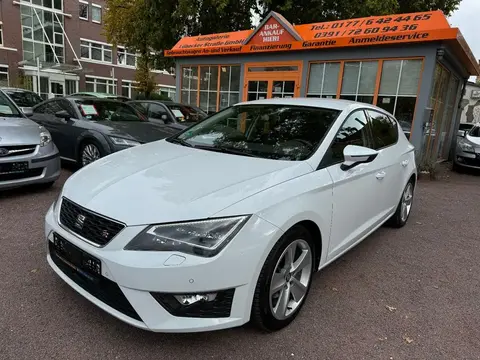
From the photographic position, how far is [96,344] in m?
2.24

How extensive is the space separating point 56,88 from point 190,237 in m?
30.6

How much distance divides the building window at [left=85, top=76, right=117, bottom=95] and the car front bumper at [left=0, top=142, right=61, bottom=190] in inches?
1130

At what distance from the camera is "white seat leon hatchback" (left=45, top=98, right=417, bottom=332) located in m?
2.00

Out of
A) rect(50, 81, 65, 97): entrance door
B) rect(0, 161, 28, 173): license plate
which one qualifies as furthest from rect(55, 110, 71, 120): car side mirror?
rect(50, 81, 65, 97): entrance door

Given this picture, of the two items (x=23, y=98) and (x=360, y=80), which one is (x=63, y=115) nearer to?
(x=360, y=80)

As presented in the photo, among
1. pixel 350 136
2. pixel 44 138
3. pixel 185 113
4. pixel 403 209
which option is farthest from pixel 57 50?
pixel 350 136

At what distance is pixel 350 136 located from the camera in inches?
128

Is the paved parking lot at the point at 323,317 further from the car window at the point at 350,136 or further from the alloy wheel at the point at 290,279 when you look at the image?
the car window at the point at 350,136

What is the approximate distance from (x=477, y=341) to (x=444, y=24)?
7.24 m

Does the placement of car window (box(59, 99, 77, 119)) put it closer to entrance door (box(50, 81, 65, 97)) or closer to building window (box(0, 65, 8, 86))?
building window (box(0, 65, 8, 86))

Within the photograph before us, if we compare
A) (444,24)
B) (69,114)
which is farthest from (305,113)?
(444,24)

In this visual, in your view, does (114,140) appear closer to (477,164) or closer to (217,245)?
(217,245)

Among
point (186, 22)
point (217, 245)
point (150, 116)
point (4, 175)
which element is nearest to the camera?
point (217, 245)

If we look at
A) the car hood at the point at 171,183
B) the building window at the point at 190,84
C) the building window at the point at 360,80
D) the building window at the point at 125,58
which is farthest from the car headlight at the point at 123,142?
the building window at the point at 125,58
